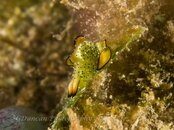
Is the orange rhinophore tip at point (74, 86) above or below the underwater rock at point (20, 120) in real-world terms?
below

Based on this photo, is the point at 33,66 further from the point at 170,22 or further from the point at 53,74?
the point at 170,22

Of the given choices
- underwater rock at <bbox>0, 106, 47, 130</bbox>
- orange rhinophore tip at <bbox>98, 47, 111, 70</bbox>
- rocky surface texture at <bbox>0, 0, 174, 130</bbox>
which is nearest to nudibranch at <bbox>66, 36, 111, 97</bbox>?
orange rhinophore tip at <bbox>98, 47, 111, 70</bbox>

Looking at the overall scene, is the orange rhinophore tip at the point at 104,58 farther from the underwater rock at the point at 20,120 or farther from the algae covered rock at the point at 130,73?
the underwater rock at the point at 20,120

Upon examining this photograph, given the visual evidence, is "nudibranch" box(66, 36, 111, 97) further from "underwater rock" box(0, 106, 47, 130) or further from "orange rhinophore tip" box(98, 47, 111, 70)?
"underwater rock" box(0, 106, 47, 130)

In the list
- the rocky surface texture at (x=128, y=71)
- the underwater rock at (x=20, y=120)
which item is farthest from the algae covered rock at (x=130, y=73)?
the underwater rock at (x=20, y=120)

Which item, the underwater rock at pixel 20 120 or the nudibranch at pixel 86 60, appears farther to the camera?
the underwater rock at pixel 20 120

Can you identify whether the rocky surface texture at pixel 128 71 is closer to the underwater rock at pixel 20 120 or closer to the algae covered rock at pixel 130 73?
the algae covered rock at pixel 130 73

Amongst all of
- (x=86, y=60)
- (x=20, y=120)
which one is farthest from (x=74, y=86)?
(x=20, y=120)
